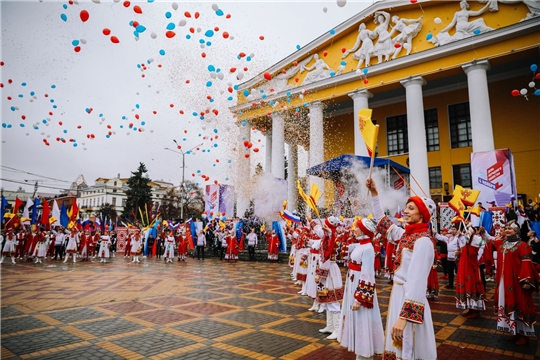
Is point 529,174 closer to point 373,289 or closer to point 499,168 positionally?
point 499,168

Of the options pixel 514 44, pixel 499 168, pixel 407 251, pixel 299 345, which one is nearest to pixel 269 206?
→ pixel 499 168

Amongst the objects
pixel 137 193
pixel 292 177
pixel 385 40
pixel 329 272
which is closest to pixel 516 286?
pixel 329 272

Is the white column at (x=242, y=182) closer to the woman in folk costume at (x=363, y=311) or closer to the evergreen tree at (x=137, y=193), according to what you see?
the woman in folk costume at (x=363, y=311)

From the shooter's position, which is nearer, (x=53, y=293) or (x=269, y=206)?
(x=53, y=293)

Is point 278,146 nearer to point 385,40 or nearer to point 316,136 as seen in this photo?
point 316,136

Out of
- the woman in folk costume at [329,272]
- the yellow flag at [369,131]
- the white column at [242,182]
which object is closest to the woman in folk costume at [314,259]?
the woman in folk costume at [329,272]

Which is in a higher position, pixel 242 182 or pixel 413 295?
pixel 242 182

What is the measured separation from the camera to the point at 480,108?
19609 mm

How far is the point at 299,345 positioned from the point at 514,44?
22.7 meters

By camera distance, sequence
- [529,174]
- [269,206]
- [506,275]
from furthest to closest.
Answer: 1. [269,206]
2. [529,174]
3. [506,275]

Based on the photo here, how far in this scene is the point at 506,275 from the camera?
6.12 metres

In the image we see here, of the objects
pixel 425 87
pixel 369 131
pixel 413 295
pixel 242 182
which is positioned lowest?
pixel 413 295

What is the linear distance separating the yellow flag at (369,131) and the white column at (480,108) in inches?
733

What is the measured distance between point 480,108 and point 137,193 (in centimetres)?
5177
